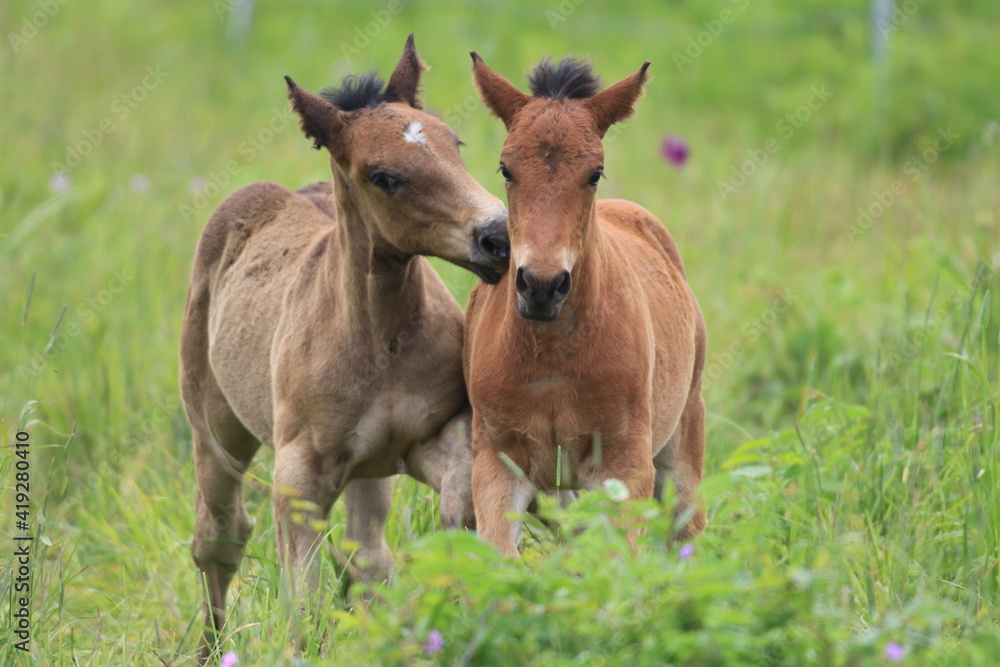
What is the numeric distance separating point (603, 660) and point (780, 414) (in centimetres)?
487

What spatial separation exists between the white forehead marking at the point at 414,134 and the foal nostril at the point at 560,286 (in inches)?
36.6

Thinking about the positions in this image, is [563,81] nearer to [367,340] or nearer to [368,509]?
[367,340]

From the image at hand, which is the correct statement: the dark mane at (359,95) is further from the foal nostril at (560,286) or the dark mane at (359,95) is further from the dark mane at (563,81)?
the foal nostril at (560,286)

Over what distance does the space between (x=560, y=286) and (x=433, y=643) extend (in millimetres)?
1314

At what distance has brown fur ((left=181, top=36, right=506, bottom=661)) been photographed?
4.29 m

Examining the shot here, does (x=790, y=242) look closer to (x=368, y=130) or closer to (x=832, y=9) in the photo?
(x=832, y=9)

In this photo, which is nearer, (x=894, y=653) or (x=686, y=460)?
(x=894, y=653)

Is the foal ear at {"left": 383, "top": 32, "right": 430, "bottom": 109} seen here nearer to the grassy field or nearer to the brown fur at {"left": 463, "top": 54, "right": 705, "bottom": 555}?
the brown fur at {"left": 463, "top": 54, "right": 705, "bottom": 555}

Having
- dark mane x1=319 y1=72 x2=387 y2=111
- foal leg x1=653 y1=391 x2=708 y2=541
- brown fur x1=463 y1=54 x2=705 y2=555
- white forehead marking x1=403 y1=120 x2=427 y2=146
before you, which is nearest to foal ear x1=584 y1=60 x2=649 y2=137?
brown fur x1=463 y1=54 x2=705 y2=555

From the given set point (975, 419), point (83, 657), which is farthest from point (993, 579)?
point (83, 657)

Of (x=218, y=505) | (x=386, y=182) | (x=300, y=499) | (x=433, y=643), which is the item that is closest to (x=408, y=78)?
(x=386, y=182)

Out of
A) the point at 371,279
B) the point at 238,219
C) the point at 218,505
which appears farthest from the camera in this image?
the point at 238,219

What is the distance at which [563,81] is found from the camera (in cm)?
422

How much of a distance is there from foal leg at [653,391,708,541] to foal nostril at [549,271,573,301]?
177 centimetres
